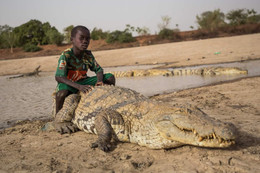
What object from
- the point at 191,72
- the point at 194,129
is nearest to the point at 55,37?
the point at 191,72

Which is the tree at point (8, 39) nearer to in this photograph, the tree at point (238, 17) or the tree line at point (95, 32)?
the tree line at point (95, 32)

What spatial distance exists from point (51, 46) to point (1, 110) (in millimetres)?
34153

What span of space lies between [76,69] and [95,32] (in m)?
39.5

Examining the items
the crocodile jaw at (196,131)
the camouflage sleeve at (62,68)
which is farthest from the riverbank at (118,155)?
the camouflage sleeve at (62,68)

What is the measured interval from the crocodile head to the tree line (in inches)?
1297

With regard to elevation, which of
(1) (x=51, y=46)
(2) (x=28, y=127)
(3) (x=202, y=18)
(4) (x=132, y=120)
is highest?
(3) (x=202, y=18)

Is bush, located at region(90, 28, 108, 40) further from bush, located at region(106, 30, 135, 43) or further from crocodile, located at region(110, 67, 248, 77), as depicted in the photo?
crocodile, located at region(110, 67, 248, 77)

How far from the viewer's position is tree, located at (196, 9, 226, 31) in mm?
37531

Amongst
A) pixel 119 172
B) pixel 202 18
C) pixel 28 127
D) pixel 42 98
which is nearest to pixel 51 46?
pixel 202 18

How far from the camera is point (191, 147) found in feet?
9.16

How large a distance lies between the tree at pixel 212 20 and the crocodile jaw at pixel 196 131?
119 ft

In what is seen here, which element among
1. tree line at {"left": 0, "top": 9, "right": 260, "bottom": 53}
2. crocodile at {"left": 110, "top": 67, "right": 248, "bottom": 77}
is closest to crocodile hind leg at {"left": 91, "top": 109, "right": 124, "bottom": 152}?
crocodile at {"left": 110, "top": 67, "right": 248, "bottom": 77}

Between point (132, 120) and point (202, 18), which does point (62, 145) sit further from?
point (202, 18)

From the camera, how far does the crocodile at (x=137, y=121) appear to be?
2.40m
